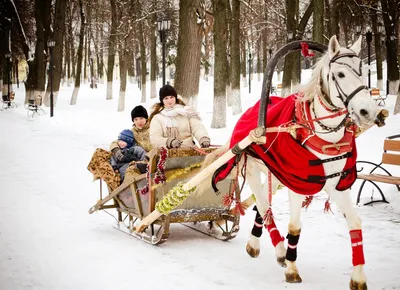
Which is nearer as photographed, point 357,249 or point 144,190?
point 357,249

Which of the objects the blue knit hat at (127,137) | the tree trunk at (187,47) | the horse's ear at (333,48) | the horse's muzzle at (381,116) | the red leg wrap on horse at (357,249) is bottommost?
the red leg wrap on horse at (357,249)

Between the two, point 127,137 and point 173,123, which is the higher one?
point 173,123

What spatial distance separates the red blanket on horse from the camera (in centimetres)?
489

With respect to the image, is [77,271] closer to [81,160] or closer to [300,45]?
[300,45]

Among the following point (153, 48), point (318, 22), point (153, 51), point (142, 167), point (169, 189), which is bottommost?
point (169, 189)

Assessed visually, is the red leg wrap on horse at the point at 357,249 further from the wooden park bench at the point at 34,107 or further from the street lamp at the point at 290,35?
the wooden park bench at the point at 34,107

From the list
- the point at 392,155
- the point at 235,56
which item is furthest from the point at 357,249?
the point at 235,56

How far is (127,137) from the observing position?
7.75 m

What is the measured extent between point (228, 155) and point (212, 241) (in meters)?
1.88

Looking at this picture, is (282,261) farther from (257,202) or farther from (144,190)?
(144,190)

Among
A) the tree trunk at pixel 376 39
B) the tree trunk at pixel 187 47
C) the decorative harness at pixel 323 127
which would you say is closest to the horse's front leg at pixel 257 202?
the decorative harness at pixel 323 127

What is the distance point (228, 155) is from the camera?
5.43m

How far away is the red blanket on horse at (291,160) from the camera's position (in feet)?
16.0

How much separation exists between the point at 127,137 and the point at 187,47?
622 cm
